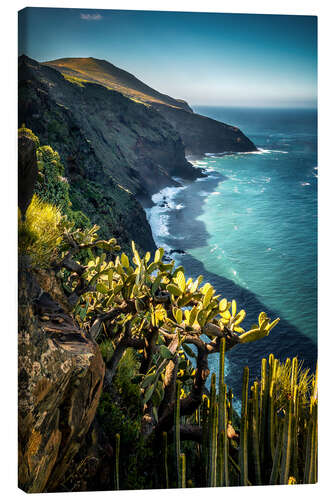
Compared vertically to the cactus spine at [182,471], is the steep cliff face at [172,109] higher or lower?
higher

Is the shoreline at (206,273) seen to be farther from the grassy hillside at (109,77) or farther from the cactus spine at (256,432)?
the grassy hillside at (109,77)

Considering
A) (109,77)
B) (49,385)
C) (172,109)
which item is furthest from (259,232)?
(49,385)

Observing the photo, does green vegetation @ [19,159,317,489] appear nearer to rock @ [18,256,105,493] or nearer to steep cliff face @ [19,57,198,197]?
rock @ [18,256,105,493]

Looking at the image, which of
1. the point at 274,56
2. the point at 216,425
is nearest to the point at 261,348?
the point at 216,425

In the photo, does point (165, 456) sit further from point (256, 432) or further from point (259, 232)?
point (259, 232)

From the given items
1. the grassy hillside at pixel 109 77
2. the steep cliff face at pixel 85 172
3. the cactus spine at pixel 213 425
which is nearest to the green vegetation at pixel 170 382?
the cactus spine at pixel 213 425

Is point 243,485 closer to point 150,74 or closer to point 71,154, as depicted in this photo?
→ point 71,154
